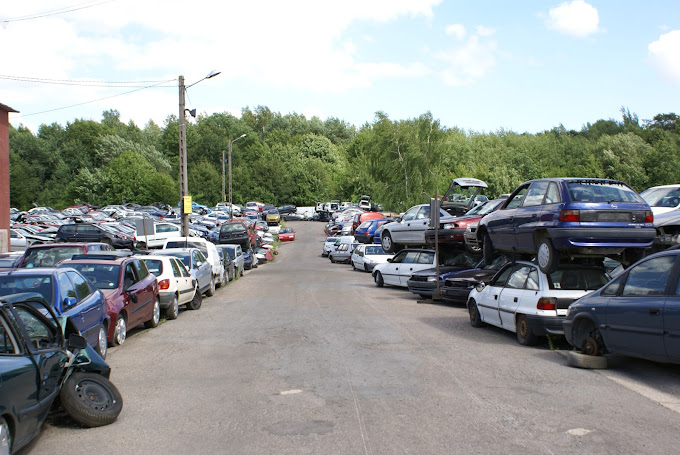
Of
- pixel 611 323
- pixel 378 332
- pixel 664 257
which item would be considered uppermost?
pixel 664 257

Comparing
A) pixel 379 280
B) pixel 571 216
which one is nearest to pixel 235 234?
pixel 379 280

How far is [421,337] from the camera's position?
1184 cm

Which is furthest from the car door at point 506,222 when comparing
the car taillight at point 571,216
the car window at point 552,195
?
the car taillight at point 571,216

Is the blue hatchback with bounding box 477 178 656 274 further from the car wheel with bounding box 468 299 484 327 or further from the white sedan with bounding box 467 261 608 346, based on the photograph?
the car wheel with bounding box 468 299 484 327

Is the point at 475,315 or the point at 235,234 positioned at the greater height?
the point at 235,234

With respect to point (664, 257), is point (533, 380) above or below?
below

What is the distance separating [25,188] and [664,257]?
9763 cm

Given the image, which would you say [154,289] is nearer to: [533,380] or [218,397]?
[218,397]

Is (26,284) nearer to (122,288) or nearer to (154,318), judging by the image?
(122,288)

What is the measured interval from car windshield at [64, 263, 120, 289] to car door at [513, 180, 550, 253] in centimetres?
763

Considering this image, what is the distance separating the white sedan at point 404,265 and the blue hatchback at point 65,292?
42.7ft

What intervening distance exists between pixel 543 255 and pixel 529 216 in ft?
3.44

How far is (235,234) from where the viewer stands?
124 ft

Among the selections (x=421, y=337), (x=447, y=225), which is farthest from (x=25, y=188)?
(x=421, y=337)
